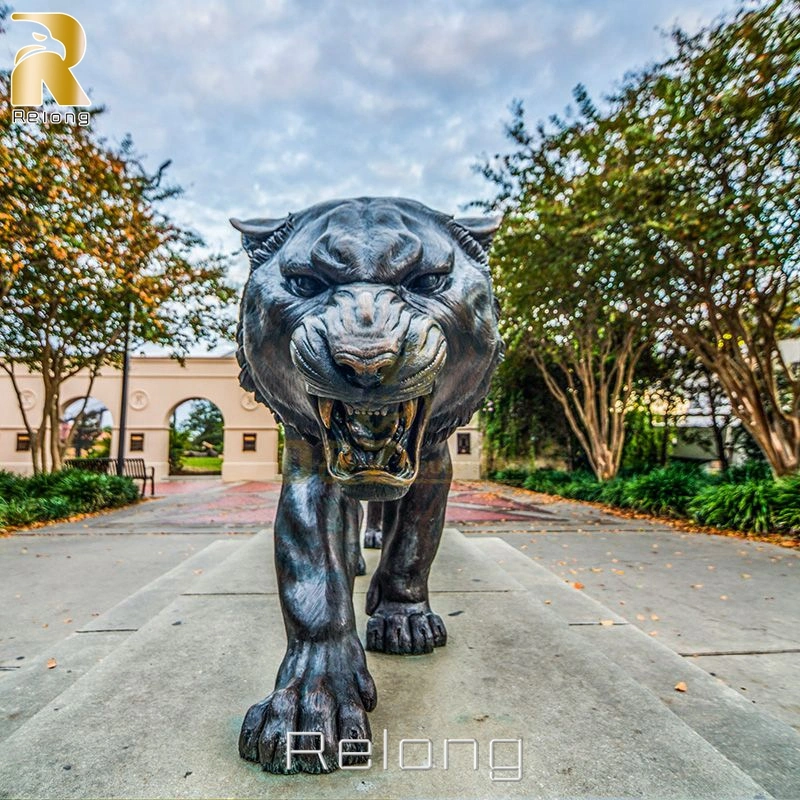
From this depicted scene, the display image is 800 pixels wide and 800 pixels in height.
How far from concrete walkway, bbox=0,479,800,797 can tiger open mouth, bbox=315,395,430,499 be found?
2.05 ft

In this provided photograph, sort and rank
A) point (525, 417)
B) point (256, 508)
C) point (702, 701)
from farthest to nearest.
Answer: point (525, 417), point (256, 508), point (702, 701)

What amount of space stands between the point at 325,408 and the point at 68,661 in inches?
73.5

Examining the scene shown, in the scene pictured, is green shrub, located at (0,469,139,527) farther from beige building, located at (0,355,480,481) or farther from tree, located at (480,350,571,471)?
tree, located at (480,350,571,471)

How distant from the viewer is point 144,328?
9.99 m

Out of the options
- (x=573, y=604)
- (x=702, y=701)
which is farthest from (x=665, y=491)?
(x=702, y=701)

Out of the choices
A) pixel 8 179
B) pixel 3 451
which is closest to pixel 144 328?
pixel 8 179

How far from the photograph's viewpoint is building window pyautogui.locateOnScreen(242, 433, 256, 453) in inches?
791

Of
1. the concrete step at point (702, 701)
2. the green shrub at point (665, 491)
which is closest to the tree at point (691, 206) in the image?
the green shrub at point (665, 491)

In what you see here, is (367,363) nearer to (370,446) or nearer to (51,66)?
(370,446)

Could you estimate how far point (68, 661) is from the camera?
207cm

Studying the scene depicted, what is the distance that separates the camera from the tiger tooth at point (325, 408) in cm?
101

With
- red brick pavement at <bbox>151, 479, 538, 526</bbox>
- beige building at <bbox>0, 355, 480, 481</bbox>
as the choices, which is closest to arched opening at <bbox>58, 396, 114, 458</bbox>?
beige building at <bbox>0, 355, 480, 481</bbox>

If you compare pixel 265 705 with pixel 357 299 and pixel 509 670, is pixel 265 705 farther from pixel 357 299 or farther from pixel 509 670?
pixel 357 299

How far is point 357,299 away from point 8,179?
25.7 feet
